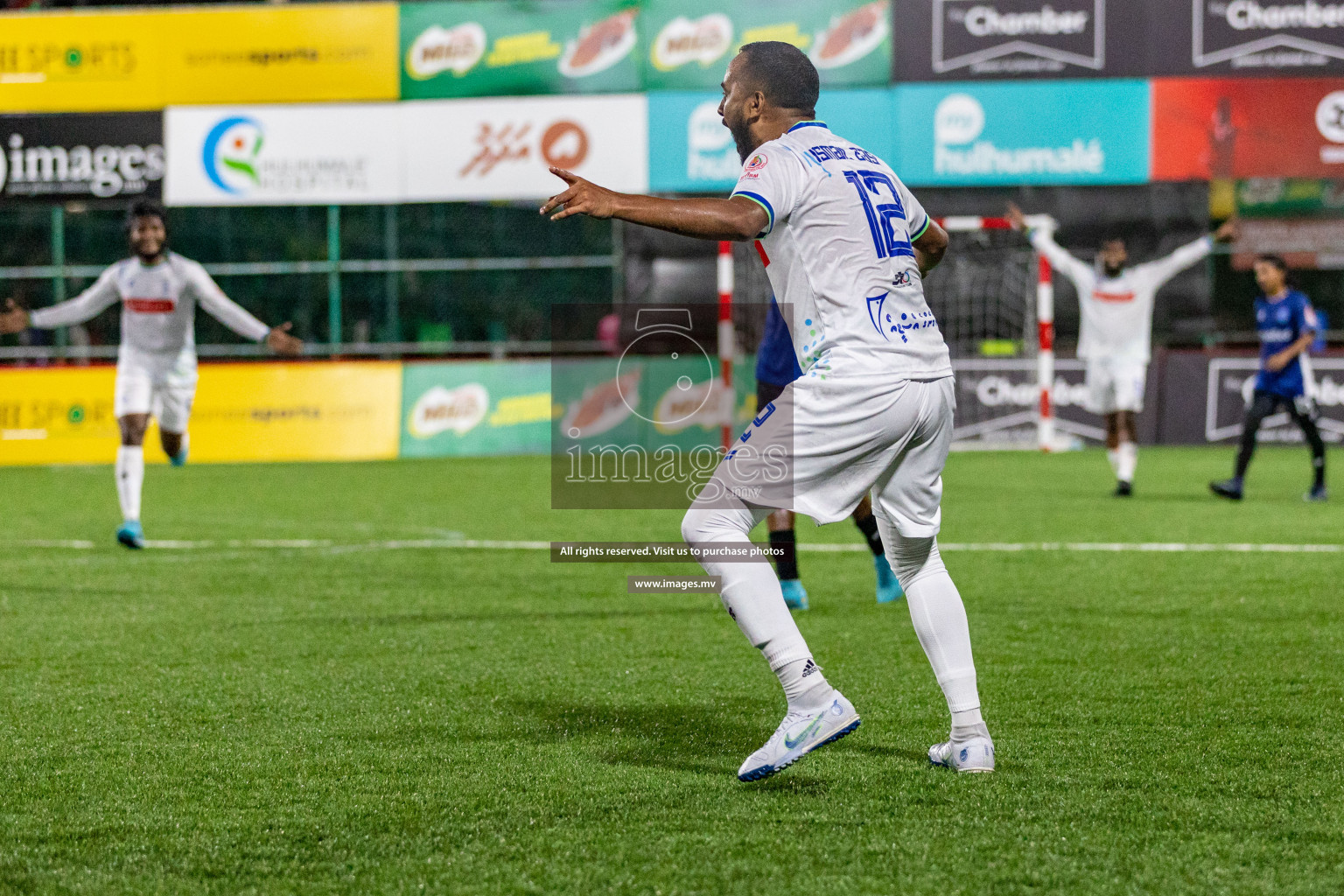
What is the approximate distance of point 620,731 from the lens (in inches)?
198

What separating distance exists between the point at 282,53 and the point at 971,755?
19.0m

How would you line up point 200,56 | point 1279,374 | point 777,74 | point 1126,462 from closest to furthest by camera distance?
point 777,74, point 1279,374, point 1126,462, point 200,56

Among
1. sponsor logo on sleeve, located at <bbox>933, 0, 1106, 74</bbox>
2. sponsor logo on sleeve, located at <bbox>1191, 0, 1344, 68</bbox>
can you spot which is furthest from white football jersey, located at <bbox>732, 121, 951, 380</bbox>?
sponsor logo on sleeve, located at <bbox>1191, 0, 1344, 68</bbox>

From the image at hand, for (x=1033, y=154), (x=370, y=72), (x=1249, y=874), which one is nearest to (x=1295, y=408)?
(x=1033, y=154)

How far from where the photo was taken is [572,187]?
394cm

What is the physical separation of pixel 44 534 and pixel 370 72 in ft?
37.3

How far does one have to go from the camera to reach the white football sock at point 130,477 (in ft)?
35.1

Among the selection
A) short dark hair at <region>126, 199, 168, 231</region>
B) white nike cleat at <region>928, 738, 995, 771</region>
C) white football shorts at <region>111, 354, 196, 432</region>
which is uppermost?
short dark hair at <region>126, 199, 168, 231</region>

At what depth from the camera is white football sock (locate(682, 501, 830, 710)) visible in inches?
169

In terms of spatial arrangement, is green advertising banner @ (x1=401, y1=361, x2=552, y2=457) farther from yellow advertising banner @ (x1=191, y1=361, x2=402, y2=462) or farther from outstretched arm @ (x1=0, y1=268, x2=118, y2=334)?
outstretched arm @ (x1=0, y1=268, x2=118, y2=334)

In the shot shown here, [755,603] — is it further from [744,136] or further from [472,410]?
[472,410]

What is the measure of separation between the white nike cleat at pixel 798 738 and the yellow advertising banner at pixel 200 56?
1839cm

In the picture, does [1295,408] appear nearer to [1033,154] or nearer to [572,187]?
[1033,154]

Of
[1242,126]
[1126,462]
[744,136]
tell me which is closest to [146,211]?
[744,136]
